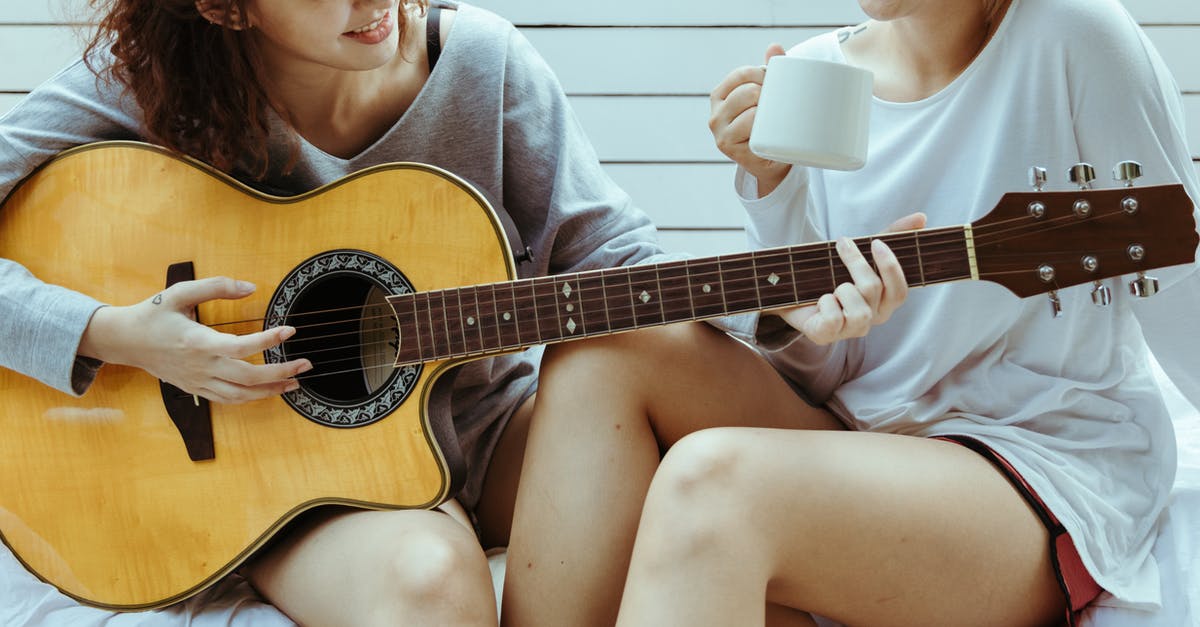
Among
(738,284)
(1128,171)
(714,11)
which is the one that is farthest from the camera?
(714,11)

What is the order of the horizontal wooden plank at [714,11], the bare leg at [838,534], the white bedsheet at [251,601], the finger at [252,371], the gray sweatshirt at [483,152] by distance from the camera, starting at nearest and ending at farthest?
the bare leg at [838,534], the white bedsheet at [251,601], the finger at [252,371], the gray sweatshirt at [483,152], the horizontal wooden plank at [714,11]

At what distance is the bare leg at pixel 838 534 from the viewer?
1019mm

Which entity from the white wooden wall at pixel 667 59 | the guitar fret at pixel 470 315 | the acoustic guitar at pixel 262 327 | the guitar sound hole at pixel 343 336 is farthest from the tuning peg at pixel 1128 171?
the white wooden wall at pixel 667 59

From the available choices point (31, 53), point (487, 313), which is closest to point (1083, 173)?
point (487, 313)

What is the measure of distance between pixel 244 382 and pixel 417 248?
0.83 feet

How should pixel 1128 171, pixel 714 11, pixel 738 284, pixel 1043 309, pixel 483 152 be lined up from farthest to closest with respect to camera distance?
1. pixel 714 11
2. pixel 483 152
3. pixel 1043 309
4. pixel 738 284
5. pixel 1128 171

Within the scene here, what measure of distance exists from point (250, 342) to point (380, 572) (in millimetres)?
306

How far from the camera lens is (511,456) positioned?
1436 mm

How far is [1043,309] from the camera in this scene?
1.24 m

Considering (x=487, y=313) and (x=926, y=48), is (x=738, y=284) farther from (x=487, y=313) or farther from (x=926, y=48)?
(x=926, y=48)

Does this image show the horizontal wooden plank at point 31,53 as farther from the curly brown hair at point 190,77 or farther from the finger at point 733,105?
the finger at point 733,105

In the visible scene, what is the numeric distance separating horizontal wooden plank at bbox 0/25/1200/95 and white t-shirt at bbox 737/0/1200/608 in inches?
28.9

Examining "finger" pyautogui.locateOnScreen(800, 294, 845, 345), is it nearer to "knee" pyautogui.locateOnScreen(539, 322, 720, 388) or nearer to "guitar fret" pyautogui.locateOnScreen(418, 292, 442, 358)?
"knee" pyautogui.locateOnScreen(539, 322, 720, 388)

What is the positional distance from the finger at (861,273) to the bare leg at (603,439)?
235 millimetres
